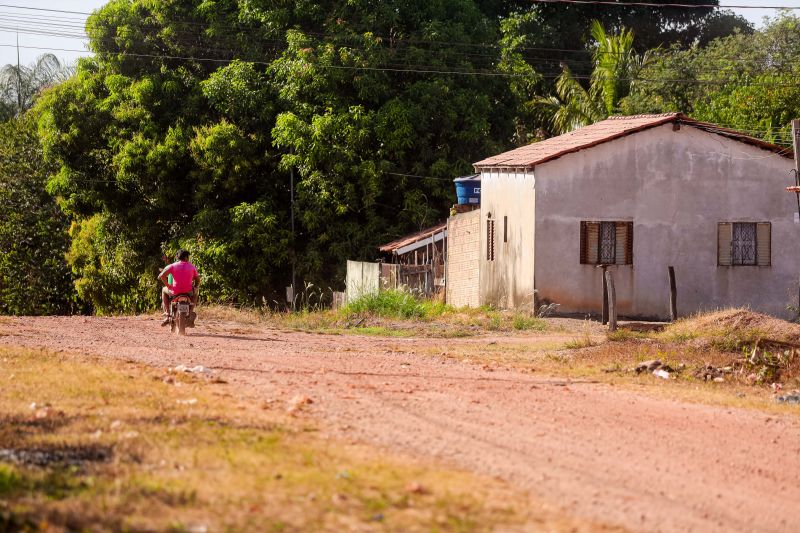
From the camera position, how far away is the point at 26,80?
57094 mm

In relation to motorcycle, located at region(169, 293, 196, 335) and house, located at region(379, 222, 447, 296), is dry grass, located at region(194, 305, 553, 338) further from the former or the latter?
house, located at region(379, 222, 447, 296)

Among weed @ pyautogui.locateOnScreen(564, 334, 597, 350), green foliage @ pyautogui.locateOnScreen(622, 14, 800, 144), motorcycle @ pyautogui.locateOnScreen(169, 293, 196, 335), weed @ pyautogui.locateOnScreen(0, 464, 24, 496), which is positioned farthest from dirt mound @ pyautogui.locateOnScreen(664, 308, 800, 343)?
green foliage @ pyautogui.locateOnScreen(622, 14, 800, 144)

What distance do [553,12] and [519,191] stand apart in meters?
24.9

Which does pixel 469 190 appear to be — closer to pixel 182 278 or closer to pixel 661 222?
pixel 661 222

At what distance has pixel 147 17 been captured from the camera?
35.1 m

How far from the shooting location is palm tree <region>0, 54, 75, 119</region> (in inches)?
2212

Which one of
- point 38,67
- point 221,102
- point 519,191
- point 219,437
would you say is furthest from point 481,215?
point 38,67

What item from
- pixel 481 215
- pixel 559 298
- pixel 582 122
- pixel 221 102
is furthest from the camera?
pixel 582 122

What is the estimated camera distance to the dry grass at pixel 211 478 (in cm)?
596

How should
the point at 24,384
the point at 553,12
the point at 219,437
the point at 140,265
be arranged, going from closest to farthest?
the point at 219,437, the point at 24,384, the point at 140,265, the point at 553,12

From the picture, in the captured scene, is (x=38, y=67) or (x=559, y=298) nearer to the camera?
(x=559, y=298)

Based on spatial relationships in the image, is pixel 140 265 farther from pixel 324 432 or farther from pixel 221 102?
pixel 324 432

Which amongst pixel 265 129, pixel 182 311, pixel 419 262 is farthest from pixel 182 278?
pixel 265 129

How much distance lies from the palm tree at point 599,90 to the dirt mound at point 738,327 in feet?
75.5
